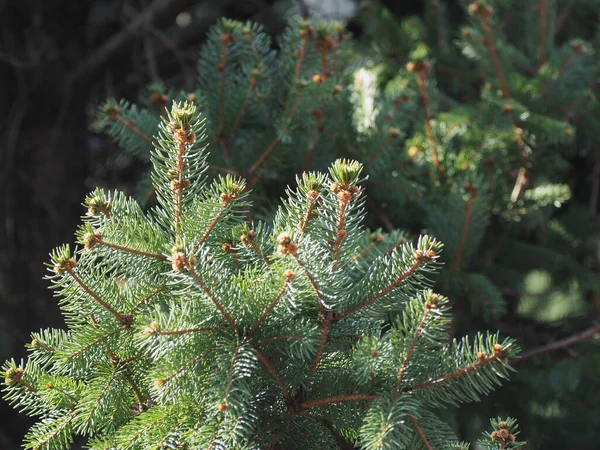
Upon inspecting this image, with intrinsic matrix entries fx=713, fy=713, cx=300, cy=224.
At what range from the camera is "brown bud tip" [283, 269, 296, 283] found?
2.30 feet

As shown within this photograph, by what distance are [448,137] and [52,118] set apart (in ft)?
4.03

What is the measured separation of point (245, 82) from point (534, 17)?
89 centimetres

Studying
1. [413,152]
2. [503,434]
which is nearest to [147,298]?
[503,434]

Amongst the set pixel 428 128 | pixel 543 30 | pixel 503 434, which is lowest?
pixel 503 434

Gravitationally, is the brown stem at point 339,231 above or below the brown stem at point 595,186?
below

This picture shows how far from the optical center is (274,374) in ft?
2.50

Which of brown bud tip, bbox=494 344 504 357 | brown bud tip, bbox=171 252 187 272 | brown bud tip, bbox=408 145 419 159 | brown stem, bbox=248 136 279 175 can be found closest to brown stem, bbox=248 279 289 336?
brown bud tip, bbox=171 252 187 272

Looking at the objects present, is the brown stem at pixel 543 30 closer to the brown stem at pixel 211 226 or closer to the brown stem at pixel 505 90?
the brown stem at pixel 505 90

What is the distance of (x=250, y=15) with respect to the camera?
251 centimetres

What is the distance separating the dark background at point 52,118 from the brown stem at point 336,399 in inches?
52.8

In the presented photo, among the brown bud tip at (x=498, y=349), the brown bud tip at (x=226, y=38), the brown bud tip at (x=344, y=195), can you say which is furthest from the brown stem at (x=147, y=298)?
the brown bud tip at (x=226, y=38)

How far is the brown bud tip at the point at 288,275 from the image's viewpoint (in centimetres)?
70

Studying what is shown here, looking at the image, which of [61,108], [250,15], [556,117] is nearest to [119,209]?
[556,117]

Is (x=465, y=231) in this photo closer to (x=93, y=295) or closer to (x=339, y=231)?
(x=339, y=231)
